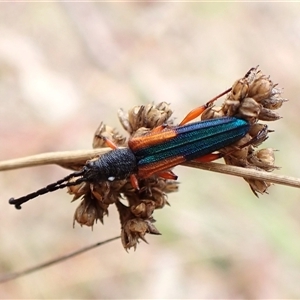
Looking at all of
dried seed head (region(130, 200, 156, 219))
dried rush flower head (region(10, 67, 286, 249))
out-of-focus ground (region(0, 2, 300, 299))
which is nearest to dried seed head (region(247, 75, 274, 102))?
dried rush flower head (region(10, 67, 286, 249))

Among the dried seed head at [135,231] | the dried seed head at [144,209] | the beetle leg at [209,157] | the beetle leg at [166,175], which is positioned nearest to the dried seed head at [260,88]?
the beetle leg at [209,157]

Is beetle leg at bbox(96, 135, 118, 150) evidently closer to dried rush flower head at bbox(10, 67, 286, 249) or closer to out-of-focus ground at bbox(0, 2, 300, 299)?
dried rush flower head at bbox(10, 67, 286, 249)

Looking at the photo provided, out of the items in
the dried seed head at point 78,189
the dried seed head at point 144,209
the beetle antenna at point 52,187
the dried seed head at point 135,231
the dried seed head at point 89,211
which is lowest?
the dried seed head at point 135,231

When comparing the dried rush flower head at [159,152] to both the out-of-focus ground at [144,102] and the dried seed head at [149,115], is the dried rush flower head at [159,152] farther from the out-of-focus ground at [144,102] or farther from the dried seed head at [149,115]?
the out-of-focus ground at [144,102]

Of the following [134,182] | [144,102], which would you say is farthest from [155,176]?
[144,102]

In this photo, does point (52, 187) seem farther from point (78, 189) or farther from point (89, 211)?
point (89, 211)
